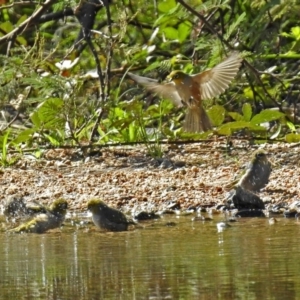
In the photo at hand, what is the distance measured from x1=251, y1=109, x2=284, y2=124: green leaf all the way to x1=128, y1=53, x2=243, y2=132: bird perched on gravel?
0.44 meters

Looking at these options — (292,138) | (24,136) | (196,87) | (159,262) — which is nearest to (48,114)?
(24,136)

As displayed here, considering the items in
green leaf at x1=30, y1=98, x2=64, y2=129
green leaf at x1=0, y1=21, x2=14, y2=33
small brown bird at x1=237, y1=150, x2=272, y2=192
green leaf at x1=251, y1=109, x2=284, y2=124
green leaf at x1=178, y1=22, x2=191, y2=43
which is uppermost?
green leaf at x1=0, y1=21, x2=14, y2=33

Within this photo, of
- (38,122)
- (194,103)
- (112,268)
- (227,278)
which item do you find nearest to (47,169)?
(38,122)

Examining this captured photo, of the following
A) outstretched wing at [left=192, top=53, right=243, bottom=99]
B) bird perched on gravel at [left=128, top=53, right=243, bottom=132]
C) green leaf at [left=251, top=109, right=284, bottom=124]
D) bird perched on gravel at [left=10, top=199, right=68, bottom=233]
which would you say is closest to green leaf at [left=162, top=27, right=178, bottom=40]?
bird perched on gravel at [left=128, top=53, right=243, bottom=132]

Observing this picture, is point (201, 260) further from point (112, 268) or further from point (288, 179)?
point (288, 179)

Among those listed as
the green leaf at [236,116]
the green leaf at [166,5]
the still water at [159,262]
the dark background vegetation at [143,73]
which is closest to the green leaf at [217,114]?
the dark background vegetation at [143,73]

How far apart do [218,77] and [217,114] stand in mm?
1027

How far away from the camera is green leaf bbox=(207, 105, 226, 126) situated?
32.9 ft

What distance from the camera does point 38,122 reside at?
10.0 meters

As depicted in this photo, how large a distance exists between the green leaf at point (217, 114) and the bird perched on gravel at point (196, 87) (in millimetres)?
340

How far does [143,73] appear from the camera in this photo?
11.0 m

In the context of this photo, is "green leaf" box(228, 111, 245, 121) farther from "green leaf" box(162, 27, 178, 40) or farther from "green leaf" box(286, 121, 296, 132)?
"green leaf" box(162, 27, 178, 40)

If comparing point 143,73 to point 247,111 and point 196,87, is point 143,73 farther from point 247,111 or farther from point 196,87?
point 196,87

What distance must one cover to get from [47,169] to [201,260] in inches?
156
